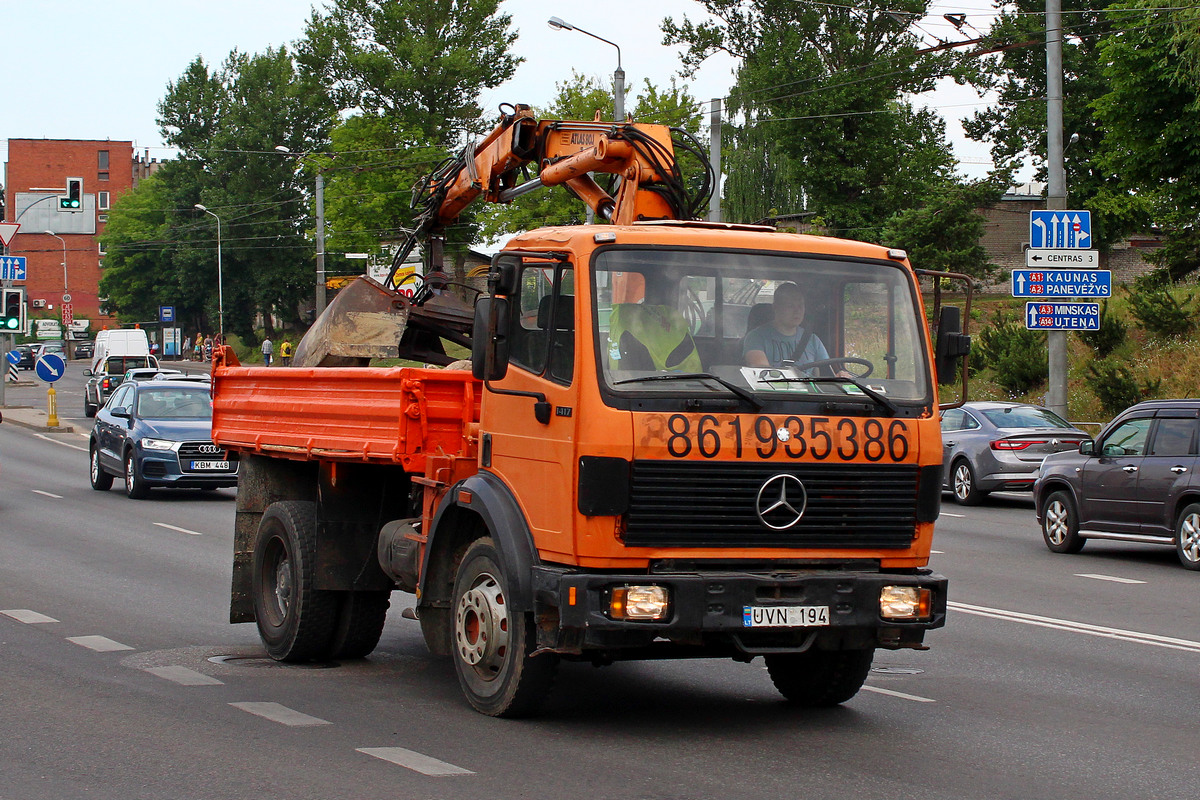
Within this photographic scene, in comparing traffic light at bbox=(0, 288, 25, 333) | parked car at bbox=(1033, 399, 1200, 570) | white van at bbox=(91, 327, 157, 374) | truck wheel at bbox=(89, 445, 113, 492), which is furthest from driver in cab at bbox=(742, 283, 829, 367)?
white van at bbox=(91, 327, 157, 374)

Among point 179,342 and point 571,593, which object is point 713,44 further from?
point 571,593

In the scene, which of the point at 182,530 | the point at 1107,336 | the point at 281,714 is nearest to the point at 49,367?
the point at 182,530

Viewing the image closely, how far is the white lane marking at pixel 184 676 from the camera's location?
8094 mm

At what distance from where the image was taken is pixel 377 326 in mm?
10320

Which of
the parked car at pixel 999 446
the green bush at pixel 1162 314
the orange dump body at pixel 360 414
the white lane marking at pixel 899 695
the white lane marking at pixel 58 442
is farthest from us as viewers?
the white lane marking at pixel 58 442

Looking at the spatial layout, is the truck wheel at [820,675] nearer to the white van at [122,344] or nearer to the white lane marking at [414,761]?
the white lane marking at [414,761]

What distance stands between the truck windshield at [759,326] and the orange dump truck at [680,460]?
11 mm

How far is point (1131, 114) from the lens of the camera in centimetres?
2667

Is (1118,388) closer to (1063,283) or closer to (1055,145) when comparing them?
(1063,283)

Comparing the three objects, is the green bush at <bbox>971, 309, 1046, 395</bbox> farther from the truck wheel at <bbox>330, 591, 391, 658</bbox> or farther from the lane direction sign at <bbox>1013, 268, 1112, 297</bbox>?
the truck wheel at <bbox>330, 591, 391, 658</bbox>

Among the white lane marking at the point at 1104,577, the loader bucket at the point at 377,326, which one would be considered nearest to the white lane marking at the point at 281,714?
the loader bucket at the point at 377,326

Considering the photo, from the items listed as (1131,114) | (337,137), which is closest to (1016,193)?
(337,137)

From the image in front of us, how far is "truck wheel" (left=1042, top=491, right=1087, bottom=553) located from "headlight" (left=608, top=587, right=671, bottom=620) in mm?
10541

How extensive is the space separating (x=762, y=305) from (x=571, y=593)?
5.53 feet
